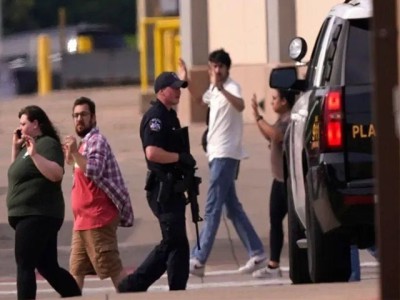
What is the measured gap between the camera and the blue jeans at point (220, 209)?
12.5 meters

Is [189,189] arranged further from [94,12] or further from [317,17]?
[94,12]

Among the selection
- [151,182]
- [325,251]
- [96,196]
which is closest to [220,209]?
[151,182]

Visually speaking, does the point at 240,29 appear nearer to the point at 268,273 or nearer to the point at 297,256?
the point at 268,273

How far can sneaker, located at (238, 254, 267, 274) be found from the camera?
12453 mm

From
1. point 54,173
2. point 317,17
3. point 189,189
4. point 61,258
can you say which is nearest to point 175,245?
point 189,189

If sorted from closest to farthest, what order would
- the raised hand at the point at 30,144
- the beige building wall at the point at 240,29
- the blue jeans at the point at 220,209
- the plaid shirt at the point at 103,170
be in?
the raised hand at the point at 30,144 < the plaid shirt at the point at 103,170 < the blue jeans at the point at 220,209 < the beige building wall at the point at 240,29

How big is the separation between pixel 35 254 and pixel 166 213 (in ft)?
3.29

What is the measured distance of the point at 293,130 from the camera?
34.6 ft

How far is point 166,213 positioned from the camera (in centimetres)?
1061

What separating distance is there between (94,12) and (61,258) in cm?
5229

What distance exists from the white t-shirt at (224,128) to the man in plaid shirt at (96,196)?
202cm

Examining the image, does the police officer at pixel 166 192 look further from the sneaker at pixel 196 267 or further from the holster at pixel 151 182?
the sneaker at pixel 196 267

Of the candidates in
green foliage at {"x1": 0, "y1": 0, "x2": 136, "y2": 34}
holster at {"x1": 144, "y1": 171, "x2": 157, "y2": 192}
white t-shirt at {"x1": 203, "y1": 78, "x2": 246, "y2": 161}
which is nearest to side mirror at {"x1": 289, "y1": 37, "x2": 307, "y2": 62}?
holster at {"x1": 144, "y1": 171, "x2": 157, "y2": 192}

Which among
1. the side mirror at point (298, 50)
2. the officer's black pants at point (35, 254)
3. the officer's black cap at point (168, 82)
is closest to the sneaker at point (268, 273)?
the officer's black cap at point (168, 82)
